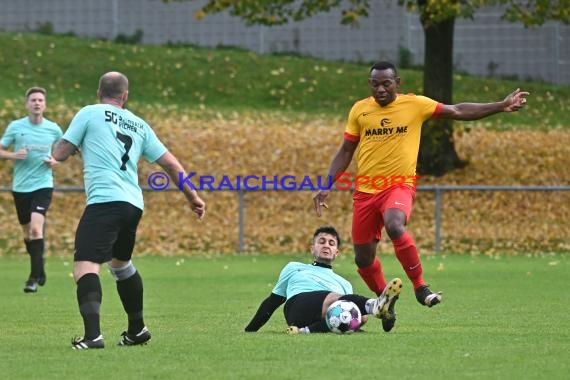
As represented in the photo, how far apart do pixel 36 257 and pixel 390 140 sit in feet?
21.2

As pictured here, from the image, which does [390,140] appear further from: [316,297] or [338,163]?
[316,297]

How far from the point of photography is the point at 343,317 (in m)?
10.8

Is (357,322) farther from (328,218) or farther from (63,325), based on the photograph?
(328,218)

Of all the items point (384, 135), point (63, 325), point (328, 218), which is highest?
point (384, 135)

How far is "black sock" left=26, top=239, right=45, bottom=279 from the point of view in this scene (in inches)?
665

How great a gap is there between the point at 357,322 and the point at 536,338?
136 centimetres

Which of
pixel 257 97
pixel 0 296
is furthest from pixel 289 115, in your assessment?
pixel 0 296

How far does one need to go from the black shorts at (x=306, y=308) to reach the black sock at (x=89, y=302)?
75.6 inches

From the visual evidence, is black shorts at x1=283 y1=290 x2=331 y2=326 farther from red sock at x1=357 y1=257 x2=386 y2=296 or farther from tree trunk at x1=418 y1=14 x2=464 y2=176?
tree trunk at x1=418 y1=14 x2=464 y2=176

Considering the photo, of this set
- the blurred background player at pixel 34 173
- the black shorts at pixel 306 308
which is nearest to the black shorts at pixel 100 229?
the black shorts at pixel 306 308

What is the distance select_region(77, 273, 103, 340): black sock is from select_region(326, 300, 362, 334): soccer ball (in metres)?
1.99

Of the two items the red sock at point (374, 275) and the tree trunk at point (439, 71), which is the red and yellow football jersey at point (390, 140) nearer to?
the red sock at point (374, 275)

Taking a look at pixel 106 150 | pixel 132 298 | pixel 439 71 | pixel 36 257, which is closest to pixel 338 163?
pixel 132 298

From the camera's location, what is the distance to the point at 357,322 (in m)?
10.8
